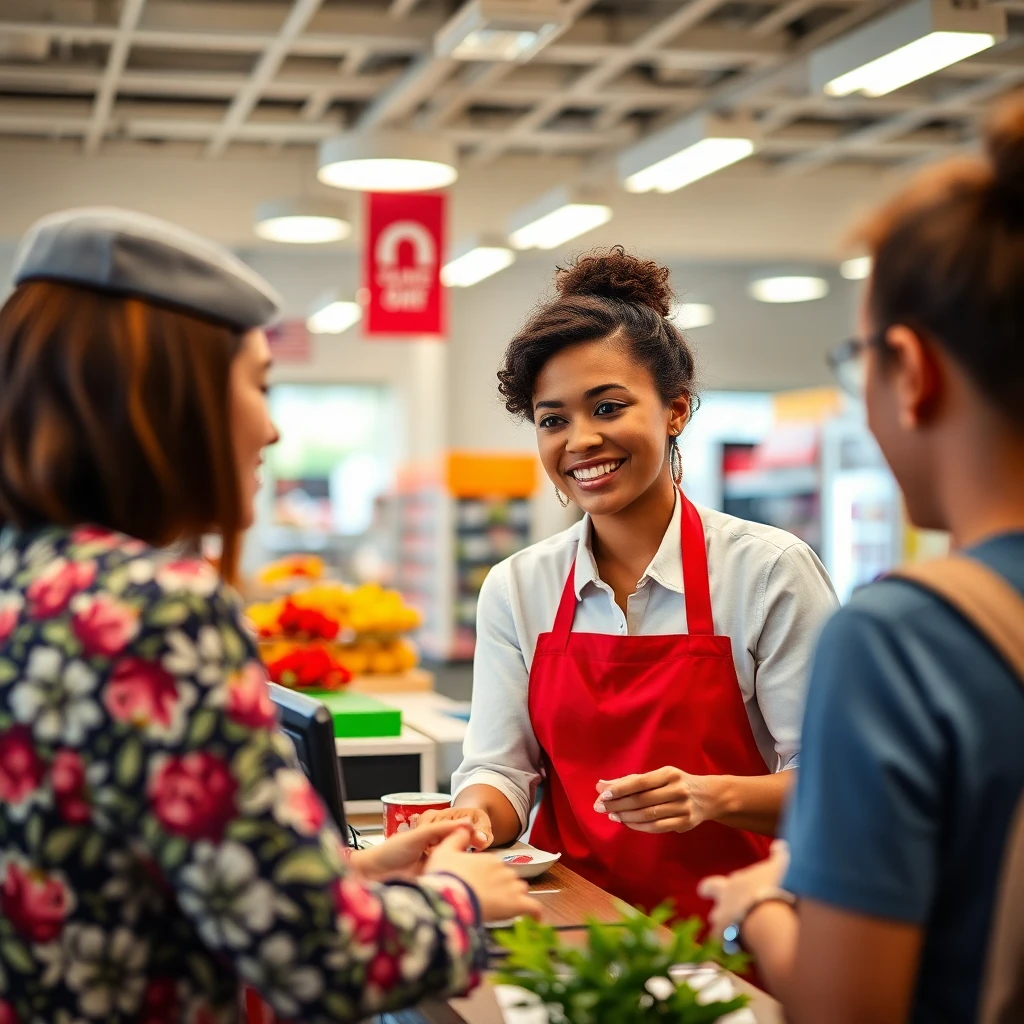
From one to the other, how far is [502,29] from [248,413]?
14.1 ft

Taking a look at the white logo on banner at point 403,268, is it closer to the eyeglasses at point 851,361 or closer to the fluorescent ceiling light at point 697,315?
the fluorescent ceiling light at point 697,315

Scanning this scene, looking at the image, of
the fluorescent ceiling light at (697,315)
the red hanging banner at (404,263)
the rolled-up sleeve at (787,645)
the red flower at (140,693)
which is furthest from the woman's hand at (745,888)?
the fluorescent ceiling light at (697,315)

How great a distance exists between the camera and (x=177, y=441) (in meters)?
1.28

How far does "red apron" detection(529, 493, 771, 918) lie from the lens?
2480 millimetres

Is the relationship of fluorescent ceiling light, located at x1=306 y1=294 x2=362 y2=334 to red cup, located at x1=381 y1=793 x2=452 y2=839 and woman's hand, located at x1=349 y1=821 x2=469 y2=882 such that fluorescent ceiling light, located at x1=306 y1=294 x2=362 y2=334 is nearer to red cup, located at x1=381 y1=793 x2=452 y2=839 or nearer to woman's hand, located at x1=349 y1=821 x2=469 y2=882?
red cup, located at x1=381 y1=793 x2=452 y2=839

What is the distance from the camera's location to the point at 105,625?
1161 mm

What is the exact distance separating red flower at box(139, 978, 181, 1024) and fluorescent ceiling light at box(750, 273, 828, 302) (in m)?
13.6

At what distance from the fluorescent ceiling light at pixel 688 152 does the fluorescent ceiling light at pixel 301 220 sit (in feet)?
5.98

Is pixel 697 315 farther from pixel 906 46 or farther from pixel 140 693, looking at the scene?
pixel 140 693

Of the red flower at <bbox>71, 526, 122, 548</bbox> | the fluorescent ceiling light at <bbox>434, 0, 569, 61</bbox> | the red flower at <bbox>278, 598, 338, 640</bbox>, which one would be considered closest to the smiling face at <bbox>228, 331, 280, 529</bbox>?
the red flower at <bbox>71, 526, 122, 548</bbox>

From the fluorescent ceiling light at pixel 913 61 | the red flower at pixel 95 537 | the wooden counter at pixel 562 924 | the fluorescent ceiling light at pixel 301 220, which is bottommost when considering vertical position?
the wooden counter at pixel 562 924

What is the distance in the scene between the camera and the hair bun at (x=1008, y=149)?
118 centimetres

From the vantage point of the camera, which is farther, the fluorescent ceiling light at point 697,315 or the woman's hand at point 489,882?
the fluorescent ceiling light at point 697,315

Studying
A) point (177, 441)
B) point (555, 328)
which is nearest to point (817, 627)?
point (555, 328)
